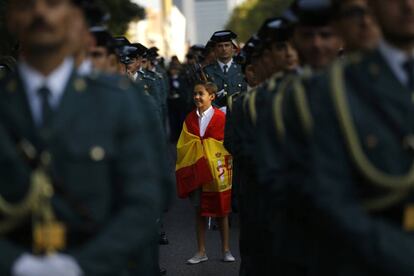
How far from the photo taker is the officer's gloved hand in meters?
3.38

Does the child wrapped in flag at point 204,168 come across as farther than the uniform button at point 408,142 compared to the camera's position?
Yes

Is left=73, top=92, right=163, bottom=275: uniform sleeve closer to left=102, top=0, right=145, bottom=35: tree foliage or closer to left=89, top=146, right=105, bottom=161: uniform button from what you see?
left=89, top=146, right=105, bottom=161: uniform button

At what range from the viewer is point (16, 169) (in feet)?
11.5

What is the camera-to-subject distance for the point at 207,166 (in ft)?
32.1

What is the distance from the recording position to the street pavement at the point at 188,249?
937 centimetres

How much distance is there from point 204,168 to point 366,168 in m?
6.28

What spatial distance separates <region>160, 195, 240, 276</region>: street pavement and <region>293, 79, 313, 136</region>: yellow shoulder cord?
5.38 metres

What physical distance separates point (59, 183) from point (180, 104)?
19854mm

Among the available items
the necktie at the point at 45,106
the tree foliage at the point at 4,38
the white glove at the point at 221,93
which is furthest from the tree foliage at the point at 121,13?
the necktie at the point at 45,106

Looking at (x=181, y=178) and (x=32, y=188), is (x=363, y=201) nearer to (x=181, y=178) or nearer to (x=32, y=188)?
(x=32, y=188)

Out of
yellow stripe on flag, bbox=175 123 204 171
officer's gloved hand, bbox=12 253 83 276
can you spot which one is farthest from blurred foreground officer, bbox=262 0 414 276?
yellow stripe on flag, bbox=175 123 204 171

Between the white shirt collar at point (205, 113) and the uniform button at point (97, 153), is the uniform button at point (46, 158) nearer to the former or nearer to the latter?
the uniform button at point (97, 153)

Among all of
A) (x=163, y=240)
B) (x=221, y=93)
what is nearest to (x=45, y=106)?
(x=163, y=240)

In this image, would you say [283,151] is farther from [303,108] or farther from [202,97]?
[202,97]
